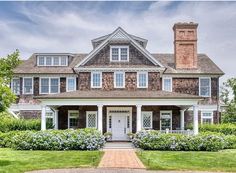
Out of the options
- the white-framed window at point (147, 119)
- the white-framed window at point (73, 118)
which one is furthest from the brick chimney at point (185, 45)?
the white-framed window at point (73, 118)

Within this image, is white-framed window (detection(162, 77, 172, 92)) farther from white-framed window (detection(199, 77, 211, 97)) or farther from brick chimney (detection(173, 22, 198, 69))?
white-framed window (detection(199, 77, 211, 97))

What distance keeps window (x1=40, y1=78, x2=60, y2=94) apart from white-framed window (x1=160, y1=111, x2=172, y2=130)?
1018 cm

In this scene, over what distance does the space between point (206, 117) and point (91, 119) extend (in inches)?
431

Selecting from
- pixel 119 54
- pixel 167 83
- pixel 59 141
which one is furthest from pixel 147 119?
pixel 59 141

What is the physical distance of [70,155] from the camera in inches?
879

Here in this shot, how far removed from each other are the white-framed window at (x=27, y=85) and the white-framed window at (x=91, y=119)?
6824mm

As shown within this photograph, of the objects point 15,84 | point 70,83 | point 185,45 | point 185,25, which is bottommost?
point 15,84

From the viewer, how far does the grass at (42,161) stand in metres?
17.8

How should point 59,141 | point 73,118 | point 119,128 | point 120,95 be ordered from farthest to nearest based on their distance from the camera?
1. point 73,118
2. point 119,128
3. point 120,95
4. point 59,141

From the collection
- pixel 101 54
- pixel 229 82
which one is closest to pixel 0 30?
pixel 101 54

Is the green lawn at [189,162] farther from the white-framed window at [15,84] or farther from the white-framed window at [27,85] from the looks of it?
the white-framed window at [15,84]

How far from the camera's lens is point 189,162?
19.8 meters

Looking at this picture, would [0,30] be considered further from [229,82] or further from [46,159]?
[229,82]

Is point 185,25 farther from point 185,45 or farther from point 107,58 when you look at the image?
point 107,58
